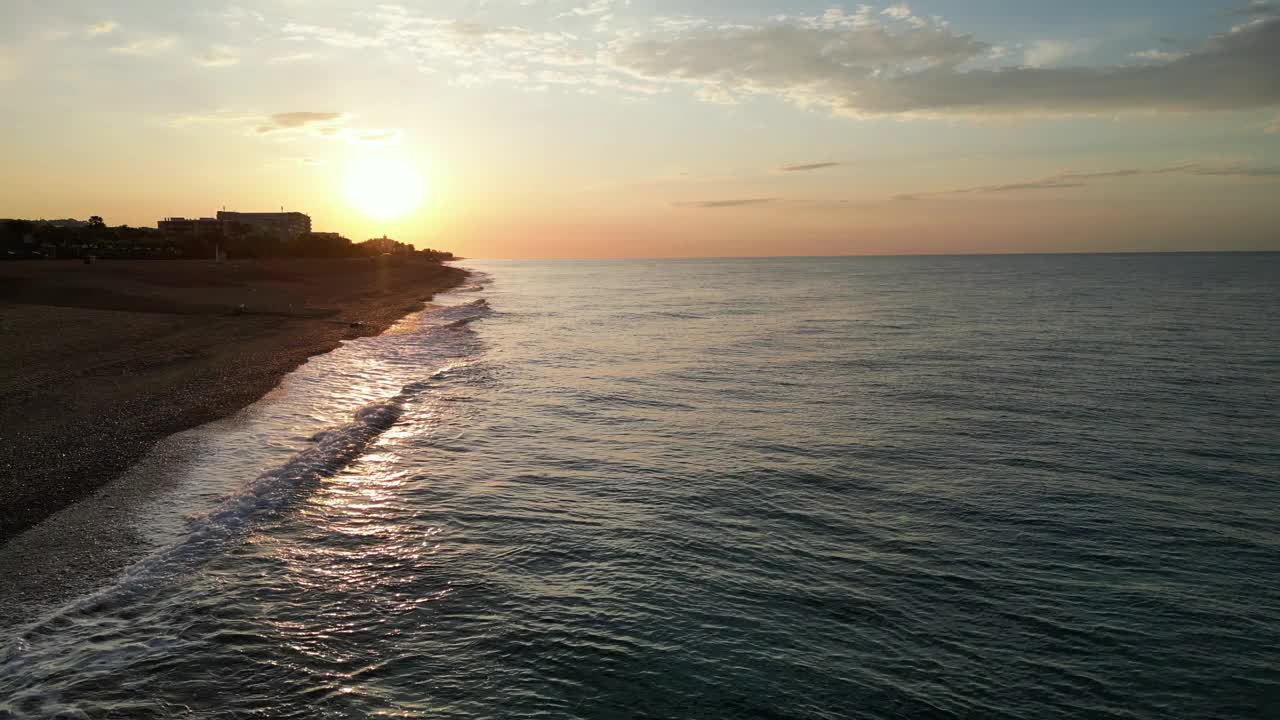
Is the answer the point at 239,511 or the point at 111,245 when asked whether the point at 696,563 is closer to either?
the point at 239,511

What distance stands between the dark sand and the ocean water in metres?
1.88

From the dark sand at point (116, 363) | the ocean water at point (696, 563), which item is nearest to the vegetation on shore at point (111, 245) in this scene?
the dark sand at point (116, 363)

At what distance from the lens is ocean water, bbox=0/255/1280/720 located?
356 inches

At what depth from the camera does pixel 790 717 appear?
28.1 ft

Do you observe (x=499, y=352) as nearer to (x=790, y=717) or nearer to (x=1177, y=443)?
(x=1177, y=443)

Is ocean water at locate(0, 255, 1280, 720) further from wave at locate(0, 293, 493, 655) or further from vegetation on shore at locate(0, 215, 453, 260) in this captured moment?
vegetation on shore at locate(0, 215, 453, 260)

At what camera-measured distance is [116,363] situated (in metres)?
26.8

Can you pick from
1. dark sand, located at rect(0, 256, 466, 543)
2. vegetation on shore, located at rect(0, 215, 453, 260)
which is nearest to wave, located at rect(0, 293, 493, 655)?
dark sand, located at rect(0, 256, 466, 543)

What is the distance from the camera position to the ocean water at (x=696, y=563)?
9031mm

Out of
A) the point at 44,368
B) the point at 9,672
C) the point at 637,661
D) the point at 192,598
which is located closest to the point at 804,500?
the point at 637,661

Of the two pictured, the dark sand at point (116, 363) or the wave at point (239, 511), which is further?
the dark sand at point (116, 363)

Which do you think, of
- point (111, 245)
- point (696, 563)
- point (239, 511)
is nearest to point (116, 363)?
point (239, 511)

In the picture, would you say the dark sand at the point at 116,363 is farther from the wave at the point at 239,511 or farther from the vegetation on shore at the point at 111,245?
the vegetation on shore at the point at 111,245

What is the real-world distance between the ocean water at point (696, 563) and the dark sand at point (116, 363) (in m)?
1.88
